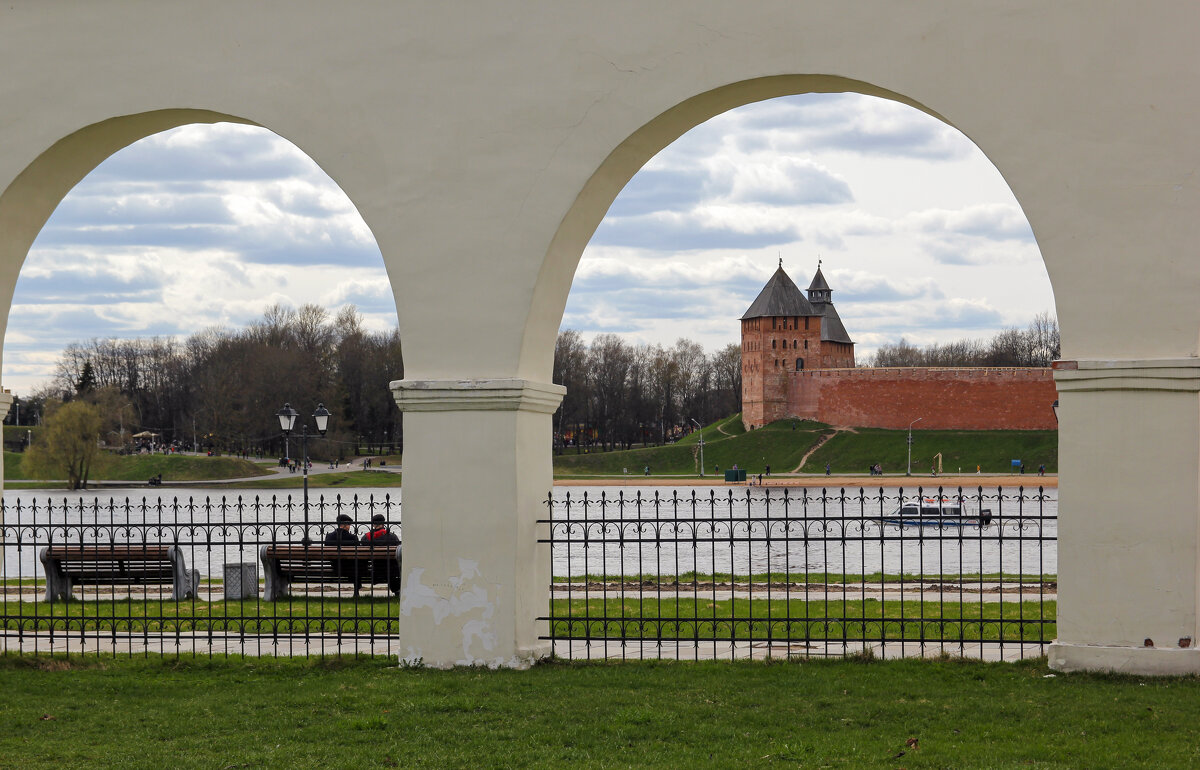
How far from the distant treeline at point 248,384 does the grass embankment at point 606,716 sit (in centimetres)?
5119

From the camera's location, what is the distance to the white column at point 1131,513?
6.18 metres

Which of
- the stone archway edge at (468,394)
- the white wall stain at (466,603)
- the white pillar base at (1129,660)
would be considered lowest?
the white pillar base at (1129,660)

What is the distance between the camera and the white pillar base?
20.3ft

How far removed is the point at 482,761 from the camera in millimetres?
5020

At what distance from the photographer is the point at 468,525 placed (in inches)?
273

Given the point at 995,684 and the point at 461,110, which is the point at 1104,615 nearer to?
the point at 995,684

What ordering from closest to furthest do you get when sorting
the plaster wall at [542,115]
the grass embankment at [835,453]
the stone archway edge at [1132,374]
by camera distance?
1. the stone archway edge at [1132,374]
2. the plaster wall at [542,115]
3. the grass embankment at [835,453]

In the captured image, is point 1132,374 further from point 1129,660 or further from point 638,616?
point 638,616

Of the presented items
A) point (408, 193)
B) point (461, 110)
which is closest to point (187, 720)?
point (408, 193)

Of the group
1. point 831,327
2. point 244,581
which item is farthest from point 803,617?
point 831,327

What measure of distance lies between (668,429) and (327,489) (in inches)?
1413

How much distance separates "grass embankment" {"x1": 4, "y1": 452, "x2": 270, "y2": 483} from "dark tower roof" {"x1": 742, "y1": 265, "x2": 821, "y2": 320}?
32032mm

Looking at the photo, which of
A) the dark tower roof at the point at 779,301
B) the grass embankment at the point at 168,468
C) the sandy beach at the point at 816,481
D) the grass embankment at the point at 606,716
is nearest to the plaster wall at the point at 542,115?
the grass embankment at the point at 606,716

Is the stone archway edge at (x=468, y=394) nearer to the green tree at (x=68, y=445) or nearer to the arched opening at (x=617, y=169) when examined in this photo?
the arched opening at (x=617, y=169)
